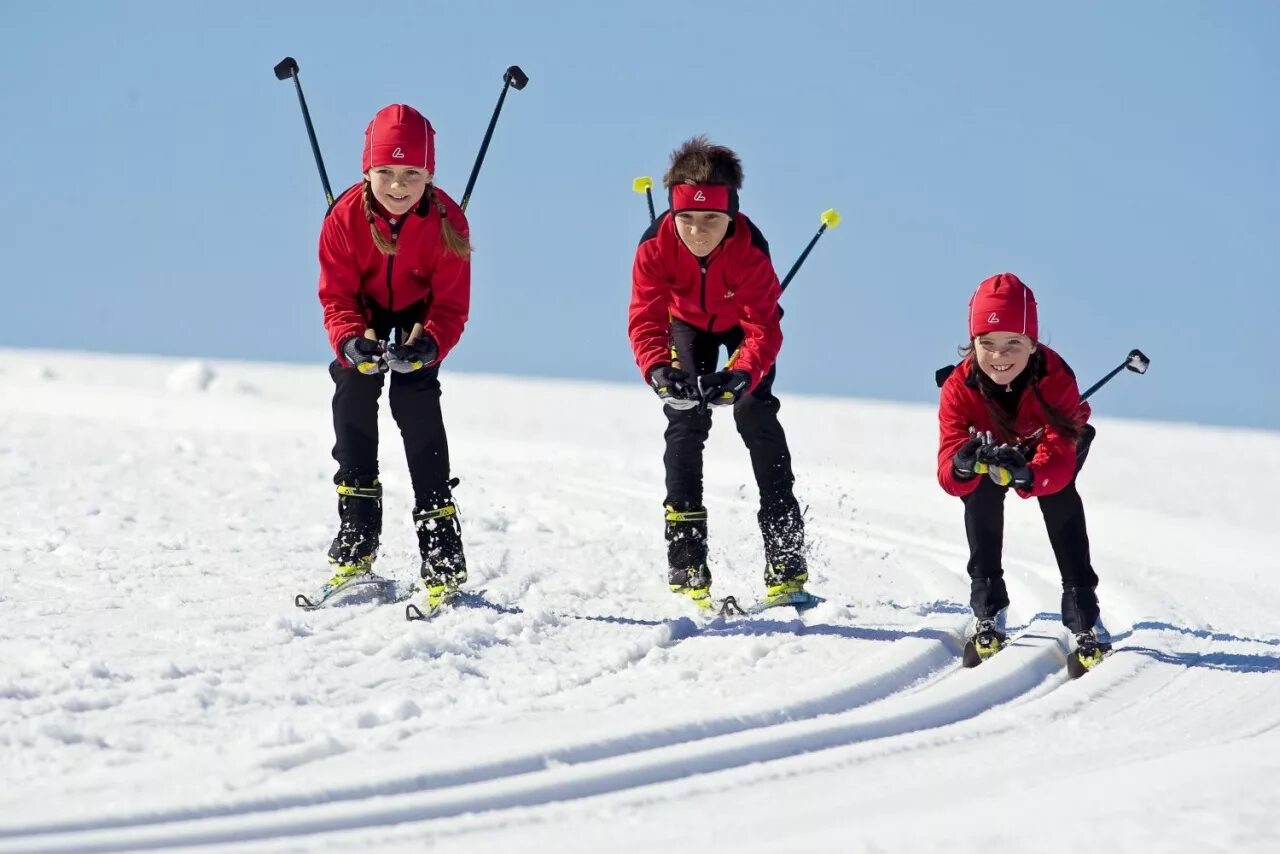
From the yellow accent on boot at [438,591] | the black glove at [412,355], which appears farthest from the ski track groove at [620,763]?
the black glove at [412,355]

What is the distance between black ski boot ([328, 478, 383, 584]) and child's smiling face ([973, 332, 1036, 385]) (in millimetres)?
2481

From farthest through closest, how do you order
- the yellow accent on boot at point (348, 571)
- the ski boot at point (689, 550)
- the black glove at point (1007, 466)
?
the ski boot at point (689, 550) < the yellow accent on boot at point (348, 571) < the black glove at point (1007, 466)

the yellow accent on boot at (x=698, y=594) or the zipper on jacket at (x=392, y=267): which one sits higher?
the zipper on jacket at (x=392, y=267)

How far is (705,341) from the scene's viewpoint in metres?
5.86

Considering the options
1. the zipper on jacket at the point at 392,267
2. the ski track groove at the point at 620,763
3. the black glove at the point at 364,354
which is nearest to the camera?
the ski track groove at the point at 620,763

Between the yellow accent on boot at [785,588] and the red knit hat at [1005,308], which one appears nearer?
the red knit hat at [1005,308]

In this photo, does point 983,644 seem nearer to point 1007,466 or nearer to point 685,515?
point 1007,466

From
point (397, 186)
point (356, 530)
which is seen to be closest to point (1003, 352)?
point (397, 186)

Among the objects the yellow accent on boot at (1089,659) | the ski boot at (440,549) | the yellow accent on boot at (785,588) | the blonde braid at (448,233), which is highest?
the blonde braid at (448,233)

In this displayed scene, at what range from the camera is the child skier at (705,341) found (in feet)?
18.2

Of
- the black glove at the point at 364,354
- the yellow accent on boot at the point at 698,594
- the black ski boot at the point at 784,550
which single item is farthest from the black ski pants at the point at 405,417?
the black ski boot at the point at 784,550

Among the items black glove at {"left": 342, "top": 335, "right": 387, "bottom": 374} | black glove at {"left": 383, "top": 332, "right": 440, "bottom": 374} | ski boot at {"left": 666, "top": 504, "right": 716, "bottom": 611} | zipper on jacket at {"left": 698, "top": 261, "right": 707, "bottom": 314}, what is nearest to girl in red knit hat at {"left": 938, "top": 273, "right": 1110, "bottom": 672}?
zipper on jacket at {"left": 698, "top": 261, "right": 707, "bottom": 314}

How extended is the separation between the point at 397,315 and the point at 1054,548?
2666 mm

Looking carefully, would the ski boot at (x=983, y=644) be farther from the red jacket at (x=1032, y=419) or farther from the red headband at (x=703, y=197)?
the red headband at (x=703, y=197)
